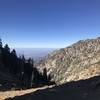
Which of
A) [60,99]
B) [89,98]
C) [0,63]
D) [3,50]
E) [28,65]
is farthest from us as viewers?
[28,65]

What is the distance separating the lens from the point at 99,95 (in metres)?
29.0

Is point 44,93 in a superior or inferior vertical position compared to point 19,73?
inferior

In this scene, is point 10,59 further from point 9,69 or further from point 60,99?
point 60,99

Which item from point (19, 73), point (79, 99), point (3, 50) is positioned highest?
point (3, 50)

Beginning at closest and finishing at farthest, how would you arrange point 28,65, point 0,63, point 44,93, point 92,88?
point 92,88 < point 44,93 < point 0,63 < point 28,65

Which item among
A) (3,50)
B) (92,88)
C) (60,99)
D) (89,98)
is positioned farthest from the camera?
(3,50)

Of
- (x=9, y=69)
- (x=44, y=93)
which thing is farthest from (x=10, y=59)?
(x=44, y=93)

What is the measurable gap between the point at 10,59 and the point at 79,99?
137 metres

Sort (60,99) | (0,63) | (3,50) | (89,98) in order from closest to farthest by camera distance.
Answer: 1. (89,98)
2. (60,99)
3. (0,63)
4. (3,50)

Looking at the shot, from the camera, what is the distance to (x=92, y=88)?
106ft

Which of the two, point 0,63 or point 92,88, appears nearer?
point 92,88

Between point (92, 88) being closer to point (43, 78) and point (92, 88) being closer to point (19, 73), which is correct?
point (19, 73)

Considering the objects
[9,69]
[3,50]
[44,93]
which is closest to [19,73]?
[9,69]

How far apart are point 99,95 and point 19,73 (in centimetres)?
13189
